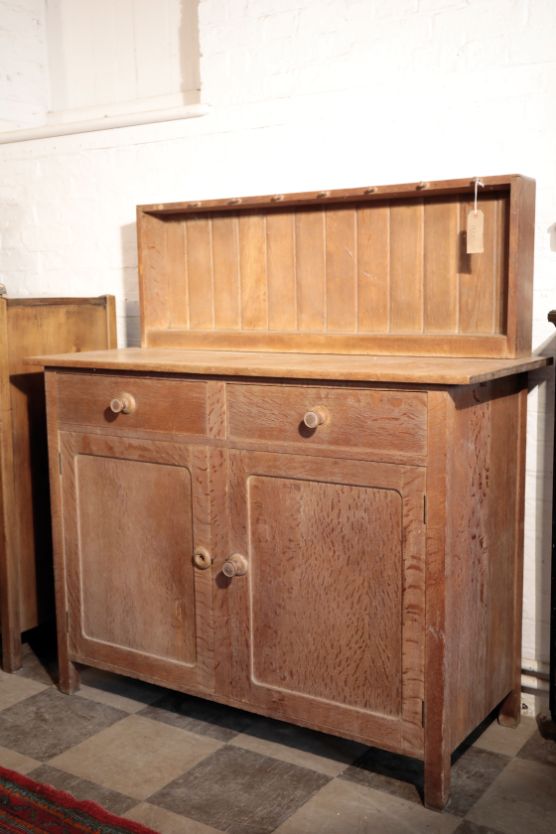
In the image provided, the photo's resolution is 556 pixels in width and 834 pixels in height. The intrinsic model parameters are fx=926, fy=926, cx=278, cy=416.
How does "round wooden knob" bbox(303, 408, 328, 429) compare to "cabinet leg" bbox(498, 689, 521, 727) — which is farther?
"cabinet leg" bbox(498, 689, 521, 727)

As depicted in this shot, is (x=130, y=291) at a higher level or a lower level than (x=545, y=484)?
higher

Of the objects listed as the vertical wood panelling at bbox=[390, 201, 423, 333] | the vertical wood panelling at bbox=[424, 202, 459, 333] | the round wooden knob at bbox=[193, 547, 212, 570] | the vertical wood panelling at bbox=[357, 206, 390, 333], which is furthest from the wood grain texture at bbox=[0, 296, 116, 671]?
the vertical wood panelling at bbox=[424, 202, 459, 333]

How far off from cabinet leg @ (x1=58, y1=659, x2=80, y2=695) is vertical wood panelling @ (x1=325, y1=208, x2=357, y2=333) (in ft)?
4.07

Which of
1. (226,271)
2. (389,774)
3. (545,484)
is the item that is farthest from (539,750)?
(226,271)

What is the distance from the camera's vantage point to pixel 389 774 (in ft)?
7.32

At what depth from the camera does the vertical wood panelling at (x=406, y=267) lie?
8.17ft

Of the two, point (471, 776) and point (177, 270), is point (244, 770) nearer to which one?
point (471, 776)

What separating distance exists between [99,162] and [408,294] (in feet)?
4.28

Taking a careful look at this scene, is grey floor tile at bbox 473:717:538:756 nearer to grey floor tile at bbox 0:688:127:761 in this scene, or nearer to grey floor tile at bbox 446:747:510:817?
grey floor tile at bbox 446:747:510:817

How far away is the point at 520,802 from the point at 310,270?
4.91ft

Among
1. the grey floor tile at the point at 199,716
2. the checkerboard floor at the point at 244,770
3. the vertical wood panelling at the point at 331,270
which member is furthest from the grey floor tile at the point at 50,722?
the vertical wood panelling at the point at 331,270

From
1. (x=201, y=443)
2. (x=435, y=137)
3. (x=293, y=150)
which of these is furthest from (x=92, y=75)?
(x=201, y=443)

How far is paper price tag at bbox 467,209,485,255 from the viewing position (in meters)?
2.30

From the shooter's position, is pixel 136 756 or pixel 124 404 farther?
pixel 124 404
